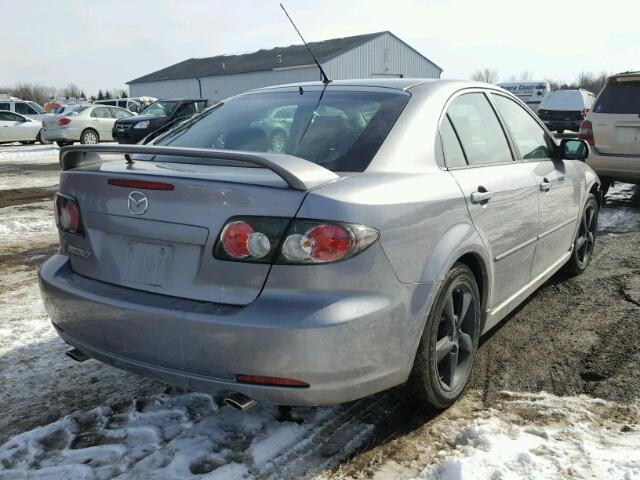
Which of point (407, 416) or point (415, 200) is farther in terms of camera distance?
point (407, 416)

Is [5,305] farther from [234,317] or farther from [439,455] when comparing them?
[439,455]

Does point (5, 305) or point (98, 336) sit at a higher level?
point (98, 336)

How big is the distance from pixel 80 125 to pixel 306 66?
2144 centimetres

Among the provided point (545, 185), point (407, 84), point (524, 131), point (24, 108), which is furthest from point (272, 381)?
point (24, 108)

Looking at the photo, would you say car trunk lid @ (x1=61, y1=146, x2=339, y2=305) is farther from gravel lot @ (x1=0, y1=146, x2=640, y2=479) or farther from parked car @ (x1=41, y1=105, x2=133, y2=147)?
parked car @ (x1=41, y1=105, x2=133, y2=147)

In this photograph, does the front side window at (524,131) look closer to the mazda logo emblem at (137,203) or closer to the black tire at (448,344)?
the black tire at (448,344)

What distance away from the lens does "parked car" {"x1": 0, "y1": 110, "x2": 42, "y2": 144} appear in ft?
72.5

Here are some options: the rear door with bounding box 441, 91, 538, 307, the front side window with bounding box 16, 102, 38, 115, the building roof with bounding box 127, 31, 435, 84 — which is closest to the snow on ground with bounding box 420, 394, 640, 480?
the rear door with bounding box 441, 91, 538, 307

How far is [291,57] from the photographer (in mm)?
43875

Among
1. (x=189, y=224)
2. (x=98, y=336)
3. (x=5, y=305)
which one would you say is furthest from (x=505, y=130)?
(x=5, y=305)

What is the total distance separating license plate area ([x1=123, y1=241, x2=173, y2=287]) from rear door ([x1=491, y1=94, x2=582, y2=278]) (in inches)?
94.3

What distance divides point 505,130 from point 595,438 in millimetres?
1907

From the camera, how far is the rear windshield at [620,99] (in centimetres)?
811

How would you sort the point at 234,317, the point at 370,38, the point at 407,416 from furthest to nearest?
the point at 370,38, the point at 407,416, the point at 234,317
